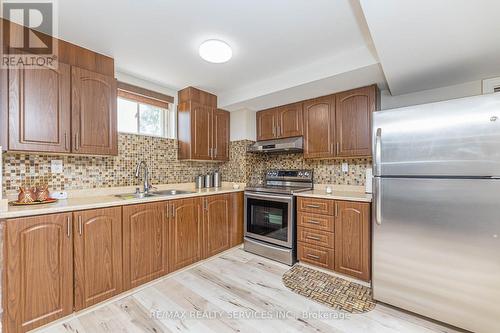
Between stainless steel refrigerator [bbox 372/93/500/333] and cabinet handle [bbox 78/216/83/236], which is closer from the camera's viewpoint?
stainless steel refrigerator [bbox 372/93/500/333]

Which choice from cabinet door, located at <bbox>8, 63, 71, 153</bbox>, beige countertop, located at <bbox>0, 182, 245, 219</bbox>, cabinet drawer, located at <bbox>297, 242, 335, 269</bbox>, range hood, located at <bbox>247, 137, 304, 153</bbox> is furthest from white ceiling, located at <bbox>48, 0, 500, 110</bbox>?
cabinet drawer, located at <bbox>297, 242, 335, 269</bbox>

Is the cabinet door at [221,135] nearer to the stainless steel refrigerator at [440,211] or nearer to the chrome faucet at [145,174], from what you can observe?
the chrome faucet at [145,174]

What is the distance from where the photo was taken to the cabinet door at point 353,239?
2203 mm

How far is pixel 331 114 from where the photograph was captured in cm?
281

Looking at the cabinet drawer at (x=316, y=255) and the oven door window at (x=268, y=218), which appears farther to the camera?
the oven door window at (x=268, y=218)

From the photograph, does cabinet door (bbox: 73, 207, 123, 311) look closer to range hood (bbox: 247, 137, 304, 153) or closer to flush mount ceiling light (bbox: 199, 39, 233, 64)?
flush mount ceiling light (bbox: 199, 39, 233, 64)

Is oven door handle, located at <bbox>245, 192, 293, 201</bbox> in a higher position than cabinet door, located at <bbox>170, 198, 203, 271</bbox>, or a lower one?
higher

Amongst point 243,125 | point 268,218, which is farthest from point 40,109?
point 268,218

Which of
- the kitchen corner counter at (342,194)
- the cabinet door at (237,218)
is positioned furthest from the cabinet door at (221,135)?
the kitchen corner counter at (342,194)

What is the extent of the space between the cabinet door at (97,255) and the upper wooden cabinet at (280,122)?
7.42ft

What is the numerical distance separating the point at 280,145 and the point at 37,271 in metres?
2.74

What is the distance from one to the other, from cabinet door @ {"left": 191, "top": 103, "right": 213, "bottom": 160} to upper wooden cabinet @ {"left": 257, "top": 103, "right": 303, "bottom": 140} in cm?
81

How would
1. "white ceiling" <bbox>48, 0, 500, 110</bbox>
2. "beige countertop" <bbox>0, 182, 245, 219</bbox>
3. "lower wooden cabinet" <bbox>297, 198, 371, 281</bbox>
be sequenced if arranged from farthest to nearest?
"lower wooden cabinet" <bbox>297, 198, 371, 281</bbox>, "beige countertop" <bbox>0, 182, 245, 219</bbox>, "white ceiling" <bbox>48, 0, 500, 110</bbox>

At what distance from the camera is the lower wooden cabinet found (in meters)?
2.22
